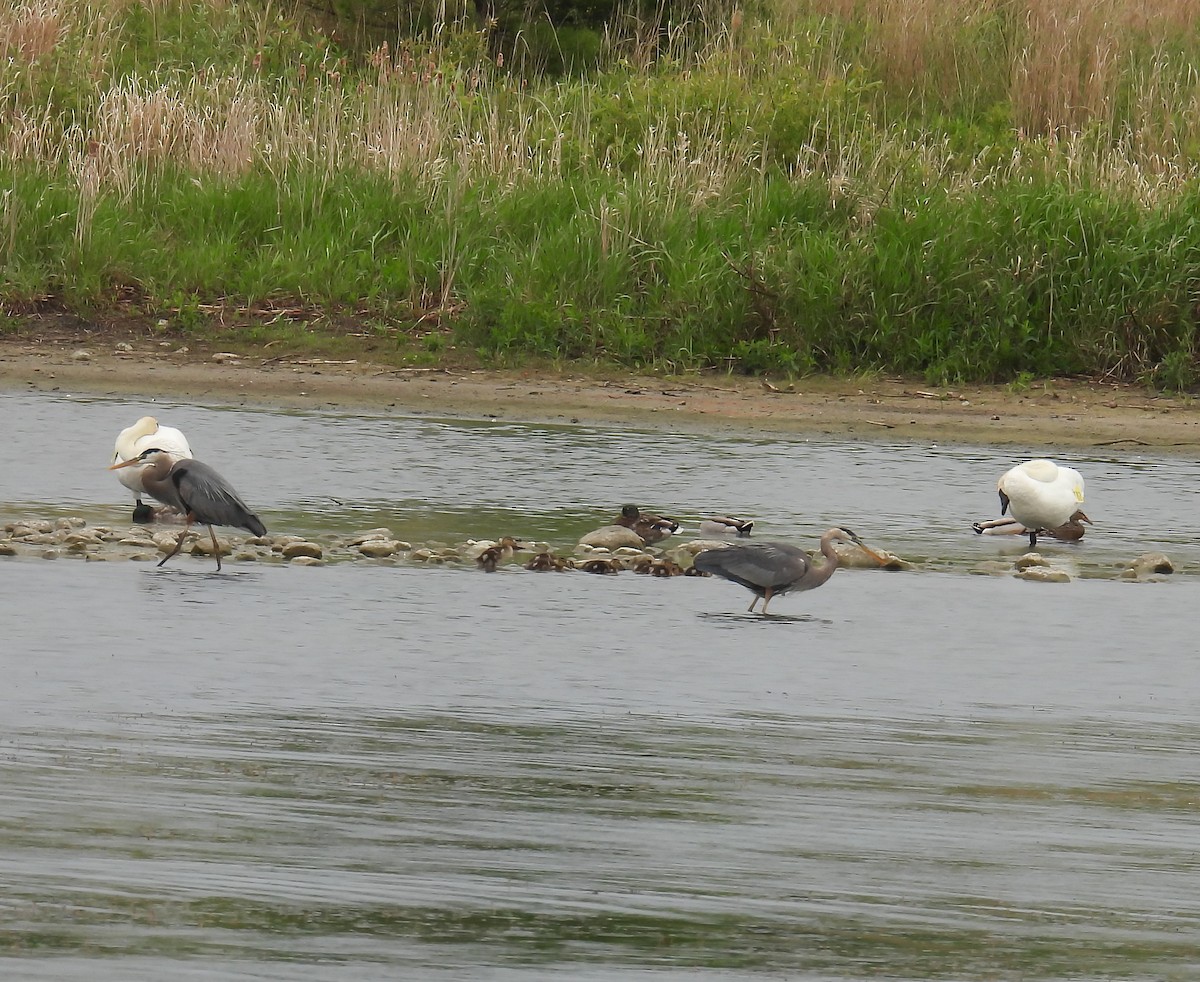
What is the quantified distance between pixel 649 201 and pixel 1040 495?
5.31 metres

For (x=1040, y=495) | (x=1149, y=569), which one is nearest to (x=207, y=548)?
(x=1040, y=495)

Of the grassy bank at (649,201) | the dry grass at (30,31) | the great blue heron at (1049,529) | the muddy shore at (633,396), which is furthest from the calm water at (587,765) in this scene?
the dry grass at (30,31)

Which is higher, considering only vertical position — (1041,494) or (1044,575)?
(1041,494)

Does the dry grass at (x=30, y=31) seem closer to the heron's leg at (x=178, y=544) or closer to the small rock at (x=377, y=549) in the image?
the heron's leg at (x=178, y=544)

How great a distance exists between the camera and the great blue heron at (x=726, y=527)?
859cm

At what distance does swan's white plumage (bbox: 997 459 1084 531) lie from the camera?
28.4ft

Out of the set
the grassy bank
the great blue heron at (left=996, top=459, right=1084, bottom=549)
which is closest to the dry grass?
the grassy bank

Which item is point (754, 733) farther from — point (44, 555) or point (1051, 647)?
point (44, 555)

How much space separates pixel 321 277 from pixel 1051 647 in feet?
25.1

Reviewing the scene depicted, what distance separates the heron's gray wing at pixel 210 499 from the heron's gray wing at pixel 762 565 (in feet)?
5.83

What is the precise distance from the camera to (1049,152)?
14.6 meters

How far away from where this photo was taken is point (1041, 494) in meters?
8.64

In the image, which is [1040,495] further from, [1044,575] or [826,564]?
[826,564]

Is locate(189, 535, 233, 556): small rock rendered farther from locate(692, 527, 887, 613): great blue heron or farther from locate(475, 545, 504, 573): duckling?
locate(692, 527, 887, 613): great blue heron
